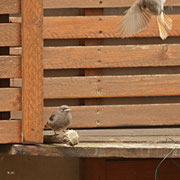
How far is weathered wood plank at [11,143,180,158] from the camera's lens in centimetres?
423

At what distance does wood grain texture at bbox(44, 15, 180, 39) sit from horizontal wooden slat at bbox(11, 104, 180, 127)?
674 mm

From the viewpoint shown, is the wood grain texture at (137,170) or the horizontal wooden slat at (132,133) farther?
the wood grain texture at (137,170)

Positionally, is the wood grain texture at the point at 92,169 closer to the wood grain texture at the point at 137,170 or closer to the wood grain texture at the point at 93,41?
the wood grain texture at the point at 137,170

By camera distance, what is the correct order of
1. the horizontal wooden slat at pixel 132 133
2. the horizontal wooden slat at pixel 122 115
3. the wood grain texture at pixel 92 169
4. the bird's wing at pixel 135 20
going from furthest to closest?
the horizontal wooden slat at pixel 122 115 → the wood grain texture at pixel 92 169 → the horizontal wooden slat at pixel 132 133 → the bird's wing at pixel 135 20

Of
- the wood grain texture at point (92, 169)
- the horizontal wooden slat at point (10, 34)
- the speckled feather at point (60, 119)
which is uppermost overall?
the horizontal wooden slat at point (10, 34)

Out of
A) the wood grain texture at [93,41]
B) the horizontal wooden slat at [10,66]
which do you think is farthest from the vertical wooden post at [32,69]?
the wood grain texture at [93,41]

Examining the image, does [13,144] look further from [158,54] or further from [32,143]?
[158,54]

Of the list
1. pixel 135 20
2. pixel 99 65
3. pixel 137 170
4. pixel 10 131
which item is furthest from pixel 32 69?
pixel 137 170

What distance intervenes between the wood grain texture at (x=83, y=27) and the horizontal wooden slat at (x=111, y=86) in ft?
1.30

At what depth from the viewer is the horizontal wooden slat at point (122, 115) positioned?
561cm

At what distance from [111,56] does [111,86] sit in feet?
0.93

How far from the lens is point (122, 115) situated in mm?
5684

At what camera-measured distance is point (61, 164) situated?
5.64 m

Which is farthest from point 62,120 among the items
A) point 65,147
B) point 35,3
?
point 35,3
